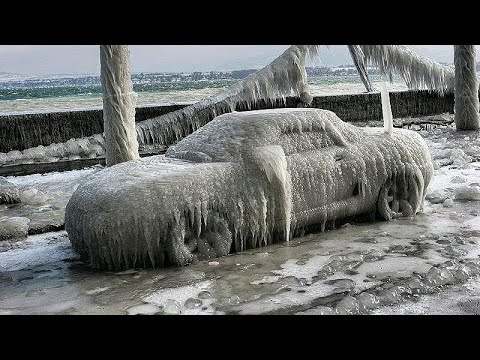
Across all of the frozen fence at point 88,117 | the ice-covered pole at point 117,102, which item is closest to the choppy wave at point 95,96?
the frozen fence at point 88,117

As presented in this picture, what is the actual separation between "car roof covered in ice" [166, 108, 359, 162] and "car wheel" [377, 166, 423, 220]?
655mm

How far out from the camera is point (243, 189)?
5254mm

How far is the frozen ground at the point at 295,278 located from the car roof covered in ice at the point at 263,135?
954 millimetres

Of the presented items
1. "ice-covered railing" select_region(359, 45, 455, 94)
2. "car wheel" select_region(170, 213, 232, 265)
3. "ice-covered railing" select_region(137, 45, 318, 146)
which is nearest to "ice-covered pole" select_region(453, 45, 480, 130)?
"ice-covered railing" select_region(359, 45, 455, 94)

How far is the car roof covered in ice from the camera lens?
219 inches

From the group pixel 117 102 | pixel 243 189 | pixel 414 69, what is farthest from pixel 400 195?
pixel 414 69

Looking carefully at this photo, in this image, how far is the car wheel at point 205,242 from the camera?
16.3 ft

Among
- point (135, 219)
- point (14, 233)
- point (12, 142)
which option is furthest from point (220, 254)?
point (12, 142)

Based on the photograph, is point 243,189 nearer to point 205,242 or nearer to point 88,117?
point 205,242

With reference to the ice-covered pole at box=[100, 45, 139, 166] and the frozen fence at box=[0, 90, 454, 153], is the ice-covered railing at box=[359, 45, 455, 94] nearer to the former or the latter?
the frozen fence at box=[0, 90, 454, 153]

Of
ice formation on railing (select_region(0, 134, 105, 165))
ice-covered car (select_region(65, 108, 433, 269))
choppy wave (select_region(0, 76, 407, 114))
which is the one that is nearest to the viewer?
ice-covered car (select_region(65, 108, 433, 269))

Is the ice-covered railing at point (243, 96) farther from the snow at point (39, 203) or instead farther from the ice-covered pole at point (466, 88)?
the ice-covered pole at point (466, 88)
